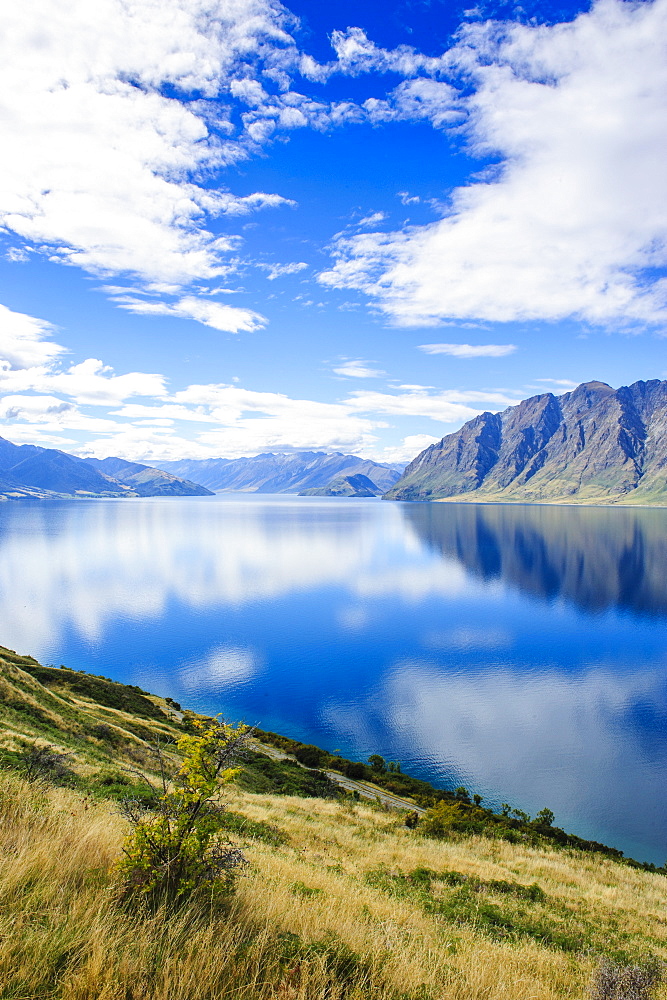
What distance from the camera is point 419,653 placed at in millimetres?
60875

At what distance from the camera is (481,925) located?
12.0 meters

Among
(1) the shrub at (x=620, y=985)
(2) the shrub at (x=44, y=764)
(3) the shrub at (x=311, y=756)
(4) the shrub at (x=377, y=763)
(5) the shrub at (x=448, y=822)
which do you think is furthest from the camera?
(3) the shrub at (x=311, y=756)

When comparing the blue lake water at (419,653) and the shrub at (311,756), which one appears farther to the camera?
the blue lake water at (419,653)

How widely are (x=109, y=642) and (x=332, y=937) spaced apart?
65.6m

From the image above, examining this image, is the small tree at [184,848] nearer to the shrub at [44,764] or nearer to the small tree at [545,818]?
the shrub at [44,764]

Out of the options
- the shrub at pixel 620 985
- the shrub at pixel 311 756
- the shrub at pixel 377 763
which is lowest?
the shrub at pixel 377 763

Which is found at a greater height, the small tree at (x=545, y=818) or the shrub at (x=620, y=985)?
the shrub at (x=620, y=985)

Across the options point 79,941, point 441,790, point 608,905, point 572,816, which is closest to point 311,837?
point 608,905

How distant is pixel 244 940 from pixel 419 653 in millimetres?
57666

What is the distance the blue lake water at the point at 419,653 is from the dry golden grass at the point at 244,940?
26.0 m

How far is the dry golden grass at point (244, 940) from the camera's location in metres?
5.07

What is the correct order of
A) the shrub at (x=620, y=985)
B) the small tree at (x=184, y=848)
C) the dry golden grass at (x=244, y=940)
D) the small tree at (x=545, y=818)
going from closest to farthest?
the dry golden grass at (x=244, y=940) < the small tree at (x=184, y=848) < the shrub at (x=620, y=985) < the small tree at (x=545, y=818)

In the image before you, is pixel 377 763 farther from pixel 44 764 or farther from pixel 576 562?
pixel 576 562

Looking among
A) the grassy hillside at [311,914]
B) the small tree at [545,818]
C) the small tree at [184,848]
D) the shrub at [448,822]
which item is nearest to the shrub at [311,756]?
the shrub at [448,822]
